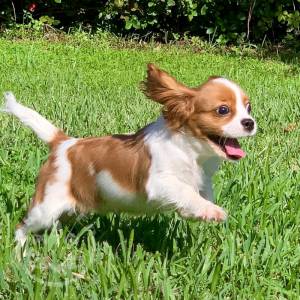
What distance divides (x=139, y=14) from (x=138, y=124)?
694 centimetres

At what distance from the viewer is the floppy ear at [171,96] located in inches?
122

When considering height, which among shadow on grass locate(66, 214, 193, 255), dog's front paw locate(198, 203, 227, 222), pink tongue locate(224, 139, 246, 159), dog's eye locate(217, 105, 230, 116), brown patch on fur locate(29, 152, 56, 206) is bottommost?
shadow on grass locate(66, 214, 193, 255)

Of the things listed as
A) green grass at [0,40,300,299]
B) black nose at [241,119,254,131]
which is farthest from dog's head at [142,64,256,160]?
green grass at [0,40,300,299]

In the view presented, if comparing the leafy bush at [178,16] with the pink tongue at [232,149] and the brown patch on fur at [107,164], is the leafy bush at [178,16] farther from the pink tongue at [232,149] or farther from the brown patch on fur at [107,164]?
the pink tongue at [232,149]

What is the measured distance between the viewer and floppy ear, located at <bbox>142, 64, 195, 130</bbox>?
3.11 meters

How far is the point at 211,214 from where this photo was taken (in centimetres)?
293

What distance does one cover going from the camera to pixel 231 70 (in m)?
9.43

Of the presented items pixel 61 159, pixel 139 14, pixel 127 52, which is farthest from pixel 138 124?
pixel 139 14

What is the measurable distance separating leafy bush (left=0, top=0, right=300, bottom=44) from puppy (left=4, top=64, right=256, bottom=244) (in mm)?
8768

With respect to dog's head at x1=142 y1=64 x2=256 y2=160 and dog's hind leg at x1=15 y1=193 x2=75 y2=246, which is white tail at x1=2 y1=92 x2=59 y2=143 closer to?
dog's hind leg at x1=15 y1=193 x2=75 y2=246

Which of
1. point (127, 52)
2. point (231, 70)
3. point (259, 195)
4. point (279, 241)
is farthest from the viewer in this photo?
point (127, 52)

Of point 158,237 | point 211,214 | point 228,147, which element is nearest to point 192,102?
point 228,147

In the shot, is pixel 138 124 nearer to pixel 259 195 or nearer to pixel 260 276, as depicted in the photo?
pixel 259 195

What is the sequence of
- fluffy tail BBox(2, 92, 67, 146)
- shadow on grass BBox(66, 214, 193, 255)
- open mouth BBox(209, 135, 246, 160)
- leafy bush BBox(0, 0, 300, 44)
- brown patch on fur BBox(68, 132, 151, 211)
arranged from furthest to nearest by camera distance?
leafy bush BBox(0, 0, 300, 44) < fluffy tail BBox(2, 92, 67, 146) < shadow on grass BBox(66, 214, 193, 255) < brown patch on fur BBox(68, 132, 151, 211) < open mouth BBox(209, 135, 246, 160)
